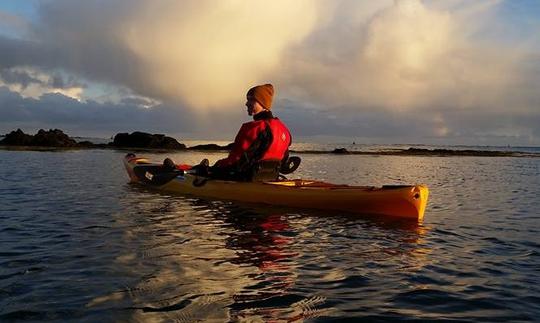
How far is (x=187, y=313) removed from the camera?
188 inches

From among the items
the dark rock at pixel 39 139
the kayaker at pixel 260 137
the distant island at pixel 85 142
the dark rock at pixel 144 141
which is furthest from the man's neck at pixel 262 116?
the dark rock at pixel 144 141

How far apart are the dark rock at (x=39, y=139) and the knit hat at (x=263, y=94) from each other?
4827cm

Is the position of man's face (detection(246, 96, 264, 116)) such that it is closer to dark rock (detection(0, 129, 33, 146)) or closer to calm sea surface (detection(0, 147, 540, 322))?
calm sea surface (detection(0, 147, 540, 322))

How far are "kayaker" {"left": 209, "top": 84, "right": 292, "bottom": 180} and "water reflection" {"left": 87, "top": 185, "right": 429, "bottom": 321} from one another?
152cm

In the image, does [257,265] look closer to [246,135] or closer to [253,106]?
[246,135]

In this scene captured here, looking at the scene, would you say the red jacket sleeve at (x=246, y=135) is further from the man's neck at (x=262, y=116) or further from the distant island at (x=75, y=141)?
the distant island at (x=75, y=141)

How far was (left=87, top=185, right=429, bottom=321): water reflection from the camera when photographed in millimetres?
5051

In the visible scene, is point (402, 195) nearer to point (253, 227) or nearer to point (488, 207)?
point (253, 227)

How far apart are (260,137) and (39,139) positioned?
48927 millimetres

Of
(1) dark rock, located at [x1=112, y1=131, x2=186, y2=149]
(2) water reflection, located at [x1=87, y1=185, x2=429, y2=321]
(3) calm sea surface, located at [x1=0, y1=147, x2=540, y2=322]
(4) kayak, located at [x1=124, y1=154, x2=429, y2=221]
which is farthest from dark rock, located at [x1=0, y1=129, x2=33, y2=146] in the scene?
(2) water reflection, located at [x1=87, y1=185, x2=429, y2=321]

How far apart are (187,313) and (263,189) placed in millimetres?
8381

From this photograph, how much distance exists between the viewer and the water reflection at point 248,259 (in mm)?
5051

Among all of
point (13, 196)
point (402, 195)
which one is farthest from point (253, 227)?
point (13, 196)

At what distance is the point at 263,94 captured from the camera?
12.9m
